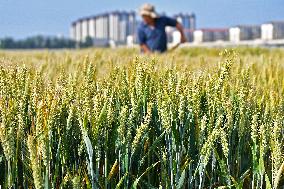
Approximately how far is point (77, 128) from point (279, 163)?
43 cm

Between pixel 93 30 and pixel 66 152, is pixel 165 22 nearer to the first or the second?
pixel 66 152

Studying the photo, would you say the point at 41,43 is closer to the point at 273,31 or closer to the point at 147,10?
the point at 273,31

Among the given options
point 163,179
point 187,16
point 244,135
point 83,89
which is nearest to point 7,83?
point 83,89

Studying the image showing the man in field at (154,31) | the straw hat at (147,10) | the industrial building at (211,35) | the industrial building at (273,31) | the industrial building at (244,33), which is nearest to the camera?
the straw hat at (147,10)

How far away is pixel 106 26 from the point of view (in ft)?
243

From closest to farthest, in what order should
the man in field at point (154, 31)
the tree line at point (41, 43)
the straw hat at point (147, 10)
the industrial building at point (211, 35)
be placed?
the straw hat at point (147, 10), the man in field at point (154, 31), the industrial building at point (211, 35), the tree line at point (41, 43)

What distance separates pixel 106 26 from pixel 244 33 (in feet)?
176

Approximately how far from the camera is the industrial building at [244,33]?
20.6m

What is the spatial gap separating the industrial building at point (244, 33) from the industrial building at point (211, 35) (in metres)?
1.29

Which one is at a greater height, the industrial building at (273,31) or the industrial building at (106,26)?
the industrial building at (106,26)

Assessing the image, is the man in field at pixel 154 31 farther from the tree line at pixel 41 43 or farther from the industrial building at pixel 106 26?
the industrial building at pixel 106 26

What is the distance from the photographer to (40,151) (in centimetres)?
99

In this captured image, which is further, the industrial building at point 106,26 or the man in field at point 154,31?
the industrial building at point 106,26

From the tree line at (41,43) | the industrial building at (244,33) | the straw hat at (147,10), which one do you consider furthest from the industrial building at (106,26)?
the straw hat at (147,10)
